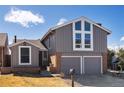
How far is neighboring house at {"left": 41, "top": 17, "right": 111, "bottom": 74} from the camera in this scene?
26.3 m

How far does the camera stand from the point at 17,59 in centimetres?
2597

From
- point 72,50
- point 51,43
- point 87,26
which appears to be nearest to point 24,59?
point 51,43

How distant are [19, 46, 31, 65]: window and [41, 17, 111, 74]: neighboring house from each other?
2.35m

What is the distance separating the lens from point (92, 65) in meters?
27.2

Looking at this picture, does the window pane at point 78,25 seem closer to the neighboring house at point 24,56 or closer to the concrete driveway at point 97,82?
the neighboring house at point 24,56

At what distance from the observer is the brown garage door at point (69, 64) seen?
2638 centimetres

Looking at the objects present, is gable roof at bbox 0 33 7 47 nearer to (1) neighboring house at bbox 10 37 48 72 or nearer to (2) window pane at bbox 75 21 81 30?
(1) neighboring house at bbox 10 37 48 72

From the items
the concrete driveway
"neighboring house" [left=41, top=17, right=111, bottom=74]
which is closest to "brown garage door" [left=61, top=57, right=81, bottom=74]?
"neighboring house" [left=41, top=17, right=111, bottom=74]

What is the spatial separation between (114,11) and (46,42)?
8137mm
